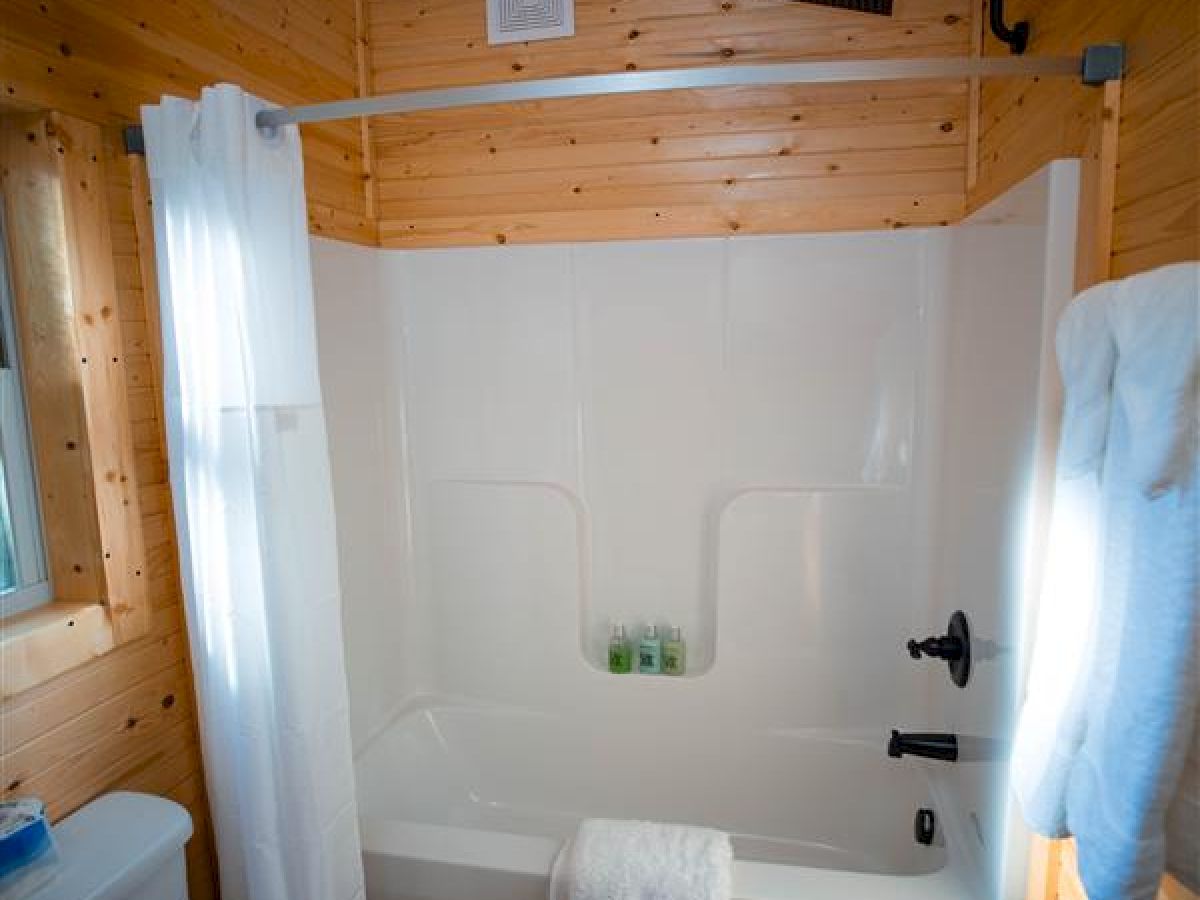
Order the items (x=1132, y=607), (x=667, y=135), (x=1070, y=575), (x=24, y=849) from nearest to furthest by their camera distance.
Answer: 1. (x=1132, y=607)
2. (x=1070, y=575)
3. (x=24, y=849)
4. (x=667, y=135)

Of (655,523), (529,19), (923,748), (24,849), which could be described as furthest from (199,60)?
(923,748)

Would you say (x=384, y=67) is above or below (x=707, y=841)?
above

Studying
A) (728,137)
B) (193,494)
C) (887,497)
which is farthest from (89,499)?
(887,497)

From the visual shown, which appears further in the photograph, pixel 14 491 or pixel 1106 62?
pixel 14 491

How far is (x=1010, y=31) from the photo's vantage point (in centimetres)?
161

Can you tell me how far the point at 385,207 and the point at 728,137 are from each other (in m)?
1.12

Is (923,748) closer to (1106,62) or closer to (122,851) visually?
(1106,62)

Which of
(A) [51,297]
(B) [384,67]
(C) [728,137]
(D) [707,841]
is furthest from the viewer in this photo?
(B) [384,67]

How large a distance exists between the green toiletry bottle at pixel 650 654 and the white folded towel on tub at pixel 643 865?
0.80 meters

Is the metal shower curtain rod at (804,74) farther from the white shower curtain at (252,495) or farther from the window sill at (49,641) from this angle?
the window sill at (49,641)

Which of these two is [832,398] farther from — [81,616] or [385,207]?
[81,616]

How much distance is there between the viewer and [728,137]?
6.79ft

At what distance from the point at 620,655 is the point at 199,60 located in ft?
6.40

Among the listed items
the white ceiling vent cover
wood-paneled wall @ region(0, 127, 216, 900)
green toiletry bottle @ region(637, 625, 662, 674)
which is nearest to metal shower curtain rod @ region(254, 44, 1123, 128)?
wood-paneled wall @ region(0, 127, 216, 900)
